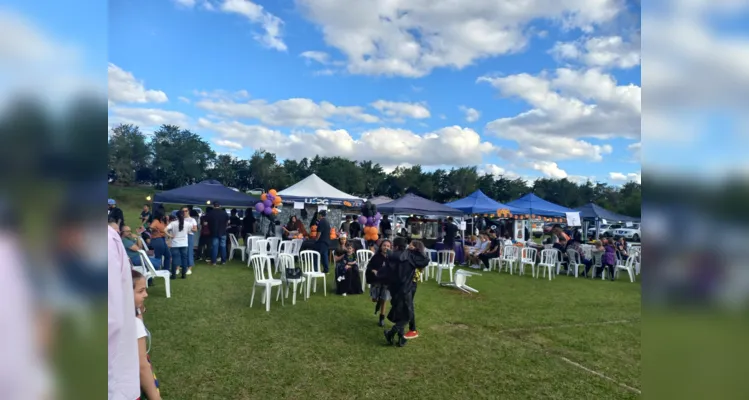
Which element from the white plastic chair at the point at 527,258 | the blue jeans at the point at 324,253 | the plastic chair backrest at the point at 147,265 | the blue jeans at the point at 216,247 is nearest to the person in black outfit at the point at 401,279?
the plastic chair backrest at the point at 147,265

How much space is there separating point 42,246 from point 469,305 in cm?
755

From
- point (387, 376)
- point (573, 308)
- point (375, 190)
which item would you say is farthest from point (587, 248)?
point (375, 190)

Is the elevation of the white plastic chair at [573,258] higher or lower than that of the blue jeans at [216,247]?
lower

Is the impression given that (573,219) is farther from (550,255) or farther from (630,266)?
(630,266)

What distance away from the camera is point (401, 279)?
17.6ft

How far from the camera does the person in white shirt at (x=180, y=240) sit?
8523mm

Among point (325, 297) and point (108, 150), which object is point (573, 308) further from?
point (108, 150)

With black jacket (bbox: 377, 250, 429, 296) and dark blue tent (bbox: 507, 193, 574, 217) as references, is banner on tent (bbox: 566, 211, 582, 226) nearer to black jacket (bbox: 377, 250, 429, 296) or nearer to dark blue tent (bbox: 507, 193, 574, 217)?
dark blue tent (bbox: 507, 193, 574, 217)

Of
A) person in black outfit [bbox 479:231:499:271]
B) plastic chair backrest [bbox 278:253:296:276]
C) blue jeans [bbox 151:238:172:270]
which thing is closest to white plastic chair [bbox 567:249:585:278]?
person in black outfit [bbox 479:231:499:271]

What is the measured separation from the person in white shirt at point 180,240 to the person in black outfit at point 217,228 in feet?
4.51

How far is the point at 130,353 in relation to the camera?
1275 millimetres

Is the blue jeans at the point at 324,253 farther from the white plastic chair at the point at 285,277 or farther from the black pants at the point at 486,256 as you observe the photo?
the black pants at the point at 486,256

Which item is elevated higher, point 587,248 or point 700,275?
point 700,275

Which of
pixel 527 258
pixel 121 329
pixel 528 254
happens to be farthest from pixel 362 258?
pixel 121 329
